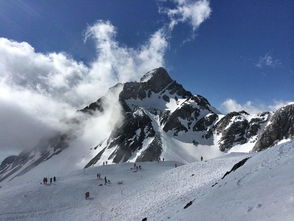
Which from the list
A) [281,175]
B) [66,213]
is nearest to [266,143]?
[66,213]

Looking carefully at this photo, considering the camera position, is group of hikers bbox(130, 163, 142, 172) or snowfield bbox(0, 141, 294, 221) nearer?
snowfield bbox(0, 141, 294, 221)

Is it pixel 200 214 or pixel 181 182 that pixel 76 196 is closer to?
pixel 181 182

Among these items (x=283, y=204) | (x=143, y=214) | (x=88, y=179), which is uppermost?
(x=88, y=179)

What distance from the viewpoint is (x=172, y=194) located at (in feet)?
122

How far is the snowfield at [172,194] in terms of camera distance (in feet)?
51.6

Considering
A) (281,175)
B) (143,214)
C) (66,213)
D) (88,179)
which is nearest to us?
(281,175)

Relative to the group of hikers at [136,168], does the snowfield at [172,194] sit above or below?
below

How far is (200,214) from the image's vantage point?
17750 mm

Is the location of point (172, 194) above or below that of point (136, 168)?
below

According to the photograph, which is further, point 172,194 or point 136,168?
point 136,168

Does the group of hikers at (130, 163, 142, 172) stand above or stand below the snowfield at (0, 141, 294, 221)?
above

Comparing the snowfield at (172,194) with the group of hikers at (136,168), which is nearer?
the snowfield at (172,194)

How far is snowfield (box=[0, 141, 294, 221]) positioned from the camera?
15719 millimetres

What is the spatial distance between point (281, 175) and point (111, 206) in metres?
28.3
